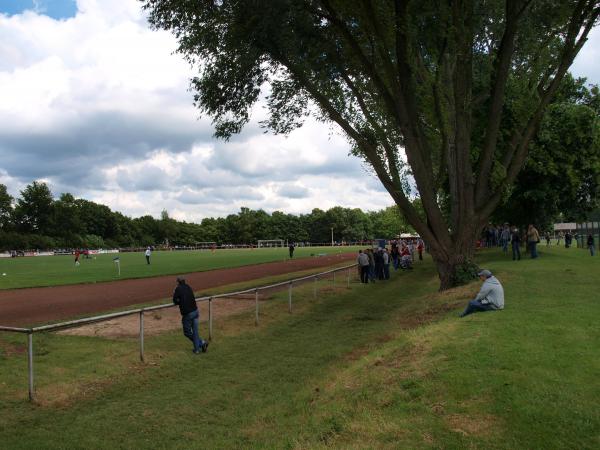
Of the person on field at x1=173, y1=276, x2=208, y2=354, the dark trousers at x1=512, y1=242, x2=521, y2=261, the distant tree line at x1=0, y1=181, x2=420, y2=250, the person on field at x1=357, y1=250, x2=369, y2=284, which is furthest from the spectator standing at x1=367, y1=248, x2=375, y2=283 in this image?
the distant tree line at x1=0, y1=181, x2=420, y2=250

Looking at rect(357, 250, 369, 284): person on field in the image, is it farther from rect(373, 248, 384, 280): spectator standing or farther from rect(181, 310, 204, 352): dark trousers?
rect(181, 310, 204, 352): dark trousers

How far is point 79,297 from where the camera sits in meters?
21.8

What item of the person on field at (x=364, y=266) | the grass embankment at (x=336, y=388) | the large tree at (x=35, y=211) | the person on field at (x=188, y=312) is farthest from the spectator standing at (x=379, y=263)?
the large tree at (x=35, y=211)

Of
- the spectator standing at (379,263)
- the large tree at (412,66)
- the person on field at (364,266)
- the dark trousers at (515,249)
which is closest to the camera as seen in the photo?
the large tree at (412,66)

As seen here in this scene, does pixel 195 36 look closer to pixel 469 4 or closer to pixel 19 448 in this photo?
pixel 469 4

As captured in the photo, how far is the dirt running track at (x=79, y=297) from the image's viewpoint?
16.8 meters

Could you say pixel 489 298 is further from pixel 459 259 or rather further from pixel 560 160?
pixel 560 160

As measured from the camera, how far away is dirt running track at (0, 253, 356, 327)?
55.3 feet

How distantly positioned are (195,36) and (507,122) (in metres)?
18.6

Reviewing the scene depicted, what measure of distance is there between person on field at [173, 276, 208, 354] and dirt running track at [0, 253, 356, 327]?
6235 mm

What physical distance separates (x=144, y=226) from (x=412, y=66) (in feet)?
495

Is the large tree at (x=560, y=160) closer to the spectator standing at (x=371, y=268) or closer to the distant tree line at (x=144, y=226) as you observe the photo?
the spectator standing at (x=371, y=268)

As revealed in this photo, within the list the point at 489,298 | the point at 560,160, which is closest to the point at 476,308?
the point at 489,298

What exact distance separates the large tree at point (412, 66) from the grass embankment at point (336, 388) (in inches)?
185
